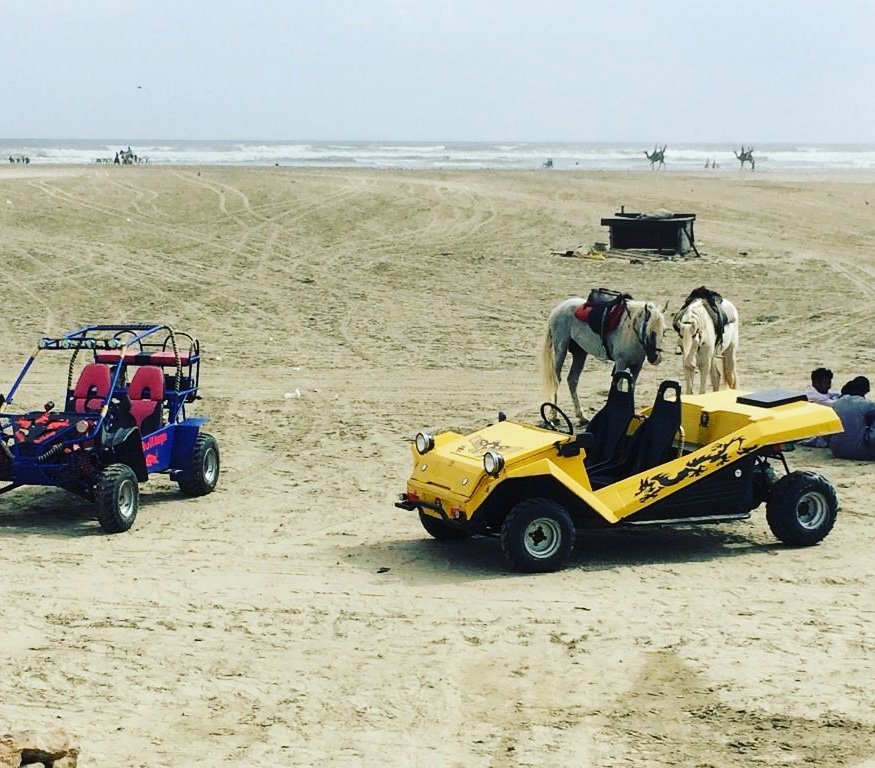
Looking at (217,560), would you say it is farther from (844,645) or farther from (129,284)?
(129,284)

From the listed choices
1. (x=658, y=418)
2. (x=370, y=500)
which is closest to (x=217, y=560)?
(x=370, y=500)

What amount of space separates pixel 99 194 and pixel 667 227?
17.6 m

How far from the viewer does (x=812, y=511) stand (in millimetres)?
11070

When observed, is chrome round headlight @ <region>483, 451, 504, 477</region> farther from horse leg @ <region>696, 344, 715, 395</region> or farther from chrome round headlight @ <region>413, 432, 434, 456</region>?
horse leg @ <region>696, 344, 715, 395</region>

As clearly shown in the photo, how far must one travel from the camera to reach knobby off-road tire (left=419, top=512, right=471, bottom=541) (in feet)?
36.0

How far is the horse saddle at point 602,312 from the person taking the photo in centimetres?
1552

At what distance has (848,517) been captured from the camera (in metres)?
12.0

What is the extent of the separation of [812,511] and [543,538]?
7.71 feet

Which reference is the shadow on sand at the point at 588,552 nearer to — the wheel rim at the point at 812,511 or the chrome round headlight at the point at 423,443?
the wheel rim at the point at 812,511

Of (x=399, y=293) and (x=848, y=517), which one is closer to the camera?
(x=848, y=517)

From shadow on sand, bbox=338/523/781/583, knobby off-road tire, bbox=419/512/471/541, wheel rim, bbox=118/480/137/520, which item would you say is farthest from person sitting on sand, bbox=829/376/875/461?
wheel rim, bbox=118/480/137/520

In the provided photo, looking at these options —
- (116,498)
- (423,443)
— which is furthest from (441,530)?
(116,498)

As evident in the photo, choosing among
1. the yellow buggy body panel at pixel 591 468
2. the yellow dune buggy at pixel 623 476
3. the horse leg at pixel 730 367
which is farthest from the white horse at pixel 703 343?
the yellow buggy body panel at pixel 591 468

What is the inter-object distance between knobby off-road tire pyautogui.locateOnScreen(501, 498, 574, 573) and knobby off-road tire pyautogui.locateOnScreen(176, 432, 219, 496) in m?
3.76
